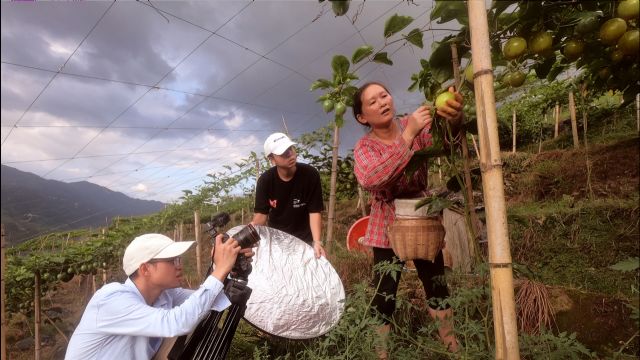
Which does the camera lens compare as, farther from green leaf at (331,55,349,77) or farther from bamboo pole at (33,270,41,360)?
bamboo pole at (33,270,41,360)

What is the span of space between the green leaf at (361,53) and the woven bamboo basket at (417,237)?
71 centimetres

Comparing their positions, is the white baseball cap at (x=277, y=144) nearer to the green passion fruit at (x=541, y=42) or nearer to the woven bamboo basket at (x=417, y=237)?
the woven bamboo basket at (x=417, y=237)

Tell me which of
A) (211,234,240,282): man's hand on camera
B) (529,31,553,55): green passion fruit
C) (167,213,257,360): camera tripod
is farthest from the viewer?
(211,234,240,282): man's hand on camera

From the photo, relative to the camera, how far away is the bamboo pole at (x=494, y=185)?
0.84 m

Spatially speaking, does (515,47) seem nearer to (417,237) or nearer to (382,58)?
(382,58)

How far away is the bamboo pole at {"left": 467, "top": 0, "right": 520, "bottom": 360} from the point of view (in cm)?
84

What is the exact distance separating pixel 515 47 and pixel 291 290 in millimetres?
1924

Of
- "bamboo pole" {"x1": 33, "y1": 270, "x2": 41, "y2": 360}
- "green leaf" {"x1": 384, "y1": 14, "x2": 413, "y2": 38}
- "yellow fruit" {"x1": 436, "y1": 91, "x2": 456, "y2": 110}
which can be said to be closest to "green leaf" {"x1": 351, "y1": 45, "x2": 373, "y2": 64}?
"green leaf" {"x1": 384, "y1": 14, "x2": 413, "y2": 38}

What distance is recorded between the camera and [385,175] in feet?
5.03

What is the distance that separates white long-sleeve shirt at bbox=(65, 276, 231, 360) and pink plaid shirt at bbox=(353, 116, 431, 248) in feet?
2.74

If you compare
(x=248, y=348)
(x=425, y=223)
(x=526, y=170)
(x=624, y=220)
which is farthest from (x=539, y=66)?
(x=526, y=170)

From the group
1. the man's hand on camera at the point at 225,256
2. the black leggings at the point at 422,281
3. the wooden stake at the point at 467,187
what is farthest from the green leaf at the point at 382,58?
the man's hand on camera at the point at 225,256

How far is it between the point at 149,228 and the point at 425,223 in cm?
781

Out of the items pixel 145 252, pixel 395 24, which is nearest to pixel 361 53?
pixel 395 24
